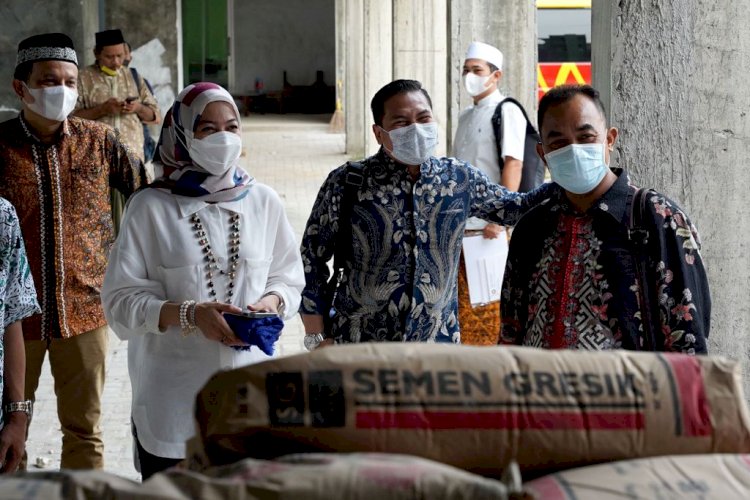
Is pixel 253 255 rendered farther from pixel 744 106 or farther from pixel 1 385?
pixel 744 106

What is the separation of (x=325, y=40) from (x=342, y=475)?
35126mm

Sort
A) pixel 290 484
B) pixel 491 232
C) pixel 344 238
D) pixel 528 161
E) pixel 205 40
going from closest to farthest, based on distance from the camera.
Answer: pixel 290 484 < pixel 344 238 < pixel 491 232 < pixel 528 161 < pixel 205 40

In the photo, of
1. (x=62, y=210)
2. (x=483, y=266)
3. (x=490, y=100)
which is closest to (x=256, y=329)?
(x=62, y=210)

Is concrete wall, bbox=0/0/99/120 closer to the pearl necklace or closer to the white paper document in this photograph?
the white paper document

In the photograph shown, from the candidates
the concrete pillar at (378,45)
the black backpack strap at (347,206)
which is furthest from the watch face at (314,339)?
the concrete pillar at (378,45)

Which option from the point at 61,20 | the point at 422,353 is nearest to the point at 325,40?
the point at 61,20

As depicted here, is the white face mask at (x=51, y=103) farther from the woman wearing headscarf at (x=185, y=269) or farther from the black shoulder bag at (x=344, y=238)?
the black shoulder bag at (x=344, y=238)

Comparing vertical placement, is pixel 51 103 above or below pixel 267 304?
above

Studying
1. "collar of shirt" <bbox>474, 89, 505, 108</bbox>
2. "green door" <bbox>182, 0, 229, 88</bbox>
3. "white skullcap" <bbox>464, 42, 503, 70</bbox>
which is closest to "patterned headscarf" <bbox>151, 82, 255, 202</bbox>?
"collar of shirt" <bbox>474, 89, 505, 108</bbox>

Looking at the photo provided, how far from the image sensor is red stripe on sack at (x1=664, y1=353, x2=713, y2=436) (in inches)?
76.2

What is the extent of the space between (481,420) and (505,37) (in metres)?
7.96

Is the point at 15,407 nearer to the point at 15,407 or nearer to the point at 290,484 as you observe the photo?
the point at 15,407

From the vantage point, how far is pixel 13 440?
11.1 ft

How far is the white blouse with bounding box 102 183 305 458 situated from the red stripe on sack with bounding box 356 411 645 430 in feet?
5.83
